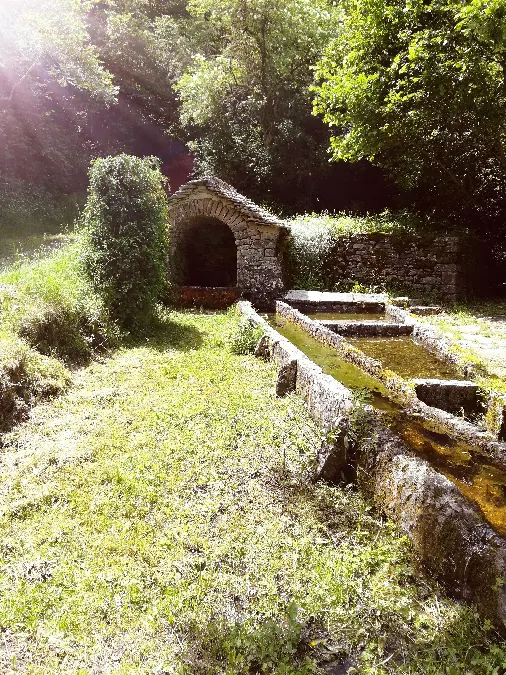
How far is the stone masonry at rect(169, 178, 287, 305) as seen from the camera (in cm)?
1205

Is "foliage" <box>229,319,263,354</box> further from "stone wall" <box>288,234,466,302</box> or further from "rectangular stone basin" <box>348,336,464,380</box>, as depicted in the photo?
Result: "stone wall" <box>288,234,466,302</box>

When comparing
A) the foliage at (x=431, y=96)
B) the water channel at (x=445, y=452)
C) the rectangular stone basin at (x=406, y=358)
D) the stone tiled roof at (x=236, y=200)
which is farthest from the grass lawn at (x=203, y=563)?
the foliage at (x=431, y=96)

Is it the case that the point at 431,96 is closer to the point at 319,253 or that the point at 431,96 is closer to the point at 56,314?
the point at 319,253

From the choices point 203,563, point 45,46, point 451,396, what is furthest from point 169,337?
point 45,46

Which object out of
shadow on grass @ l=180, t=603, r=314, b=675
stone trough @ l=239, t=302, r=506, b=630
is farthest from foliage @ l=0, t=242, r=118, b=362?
shadow on grass @ l=180, t=603, r=314, b=675

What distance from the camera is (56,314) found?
691cm

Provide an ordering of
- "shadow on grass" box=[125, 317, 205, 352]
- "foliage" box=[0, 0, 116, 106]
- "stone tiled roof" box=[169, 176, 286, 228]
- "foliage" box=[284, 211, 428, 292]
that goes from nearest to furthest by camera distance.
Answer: "shadow on grass" box=[125, 317, 205, 352] → "stone tiled roof" box=[169, 176, 286, 228] → "foliage" box=[284, 211, 428, 292] → "foliage" box=[0, 0, 116, 106]

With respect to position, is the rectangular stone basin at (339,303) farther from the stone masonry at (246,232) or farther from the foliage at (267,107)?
the foliage at (267,107)

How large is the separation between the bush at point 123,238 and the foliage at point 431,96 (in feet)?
20.7

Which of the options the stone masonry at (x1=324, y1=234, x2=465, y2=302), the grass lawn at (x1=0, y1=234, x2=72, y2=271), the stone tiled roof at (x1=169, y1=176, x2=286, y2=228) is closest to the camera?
the stone tiled roof at (x1=169, y1=176, x2=286, y2=228)

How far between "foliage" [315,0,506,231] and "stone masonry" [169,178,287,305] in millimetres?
3560

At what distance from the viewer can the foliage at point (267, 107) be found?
18.8m

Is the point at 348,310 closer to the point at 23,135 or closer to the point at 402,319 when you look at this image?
the point at 402,319

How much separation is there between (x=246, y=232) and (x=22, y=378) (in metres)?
7.95
